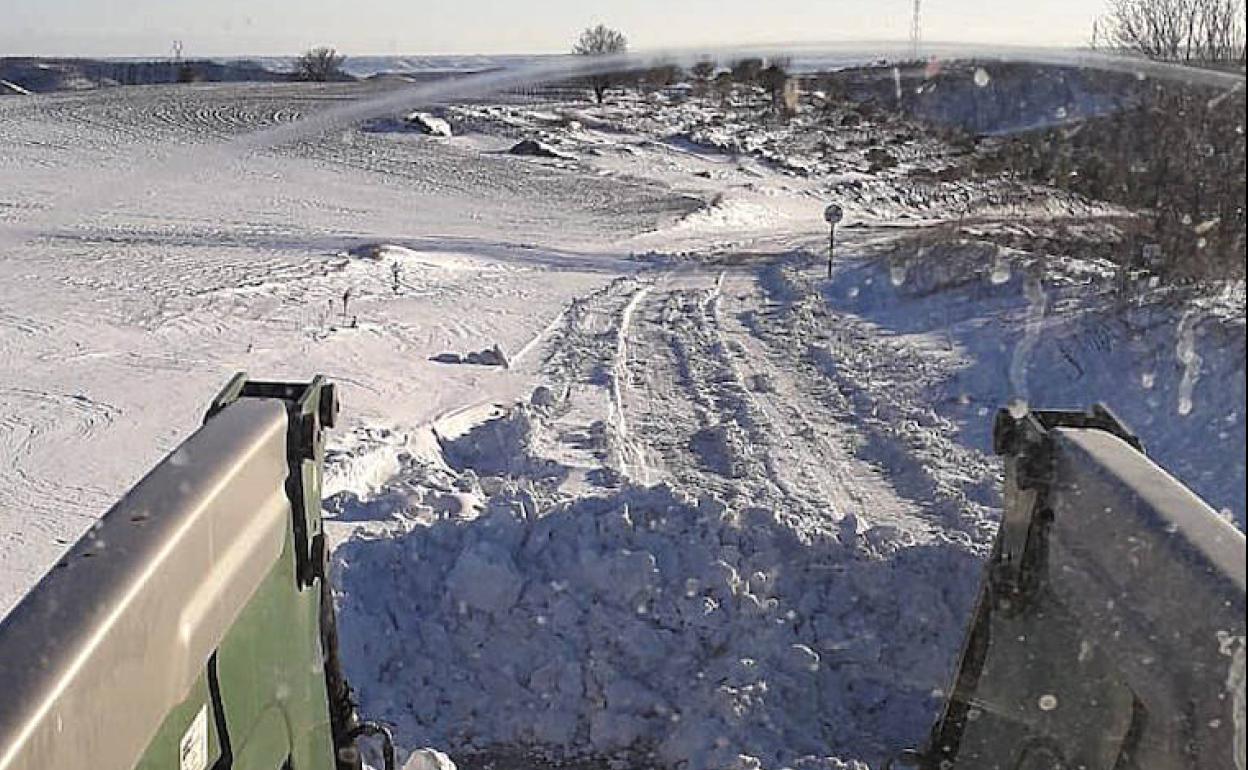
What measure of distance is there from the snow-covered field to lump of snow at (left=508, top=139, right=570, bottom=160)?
8.59 metres

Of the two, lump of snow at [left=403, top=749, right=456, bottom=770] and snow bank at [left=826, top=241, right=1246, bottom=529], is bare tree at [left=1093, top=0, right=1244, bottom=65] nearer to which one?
snow bank at [left=826, top=241, right=1246, bottom=529]

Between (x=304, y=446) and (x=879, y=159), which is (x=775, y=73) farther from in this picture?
(x=879, y=159)

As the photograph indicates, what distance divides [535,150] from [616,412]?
20.9 meters

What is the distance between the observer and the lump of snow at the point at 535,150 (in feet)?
97.8

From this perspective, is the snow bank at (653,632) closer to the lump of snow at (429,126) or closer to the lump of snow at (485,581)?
the lump of snow at (485,581)

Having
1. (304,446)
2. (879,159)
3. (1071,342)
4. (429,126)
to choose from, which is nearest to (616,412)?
(1071,342)

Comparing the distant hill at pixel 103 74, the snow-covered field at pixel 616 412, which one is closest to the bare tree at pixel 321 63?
the snow-covered field at pixel 616 412

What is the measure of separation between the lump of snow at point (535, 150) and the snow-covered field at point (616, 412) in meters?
8.59

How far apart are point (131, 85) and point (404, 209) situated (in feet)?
82.6

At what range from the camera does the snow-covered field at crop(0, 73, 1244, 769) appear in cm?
544

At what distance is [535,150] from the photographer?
30.1 m

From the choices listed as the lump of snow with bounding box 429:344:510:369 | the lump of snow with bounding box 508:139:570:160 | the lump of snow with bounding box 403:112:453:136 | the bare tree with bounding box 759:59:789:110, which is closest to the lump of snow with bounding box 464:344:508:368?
the lump of snow with bounding box 429:344:510:369

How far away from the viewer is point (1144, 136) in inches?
90.5

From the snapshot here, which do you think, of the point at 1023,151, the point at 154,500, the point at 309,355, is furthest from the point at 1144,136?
the point at 309,355
